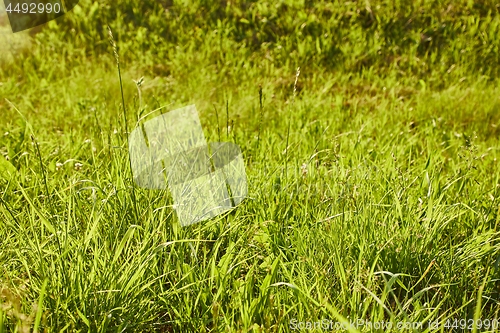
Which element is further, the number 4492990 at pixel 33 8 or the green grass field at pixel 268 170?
the number 4492990 at pixel 33 8

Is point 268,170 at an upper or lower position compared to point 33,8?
lower

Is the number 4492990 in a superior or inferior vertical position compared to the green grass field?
superior

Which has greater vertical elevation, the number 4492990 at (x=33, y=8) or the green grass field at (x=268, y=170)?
the number 4492990 at (x=33, y=8)

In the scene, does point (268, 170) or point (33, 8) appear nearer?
point (268, 170)

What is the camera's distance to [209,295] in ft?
5.81

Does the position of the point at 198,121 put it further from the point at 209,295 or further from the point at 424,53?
the point at 424,53

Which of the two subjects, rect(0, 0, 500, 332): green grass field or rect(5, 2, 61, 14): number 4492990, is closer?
rect(0, 0, 500, 332): green grass field

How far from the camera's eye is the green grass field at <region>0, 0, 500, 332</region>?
5.54 feet

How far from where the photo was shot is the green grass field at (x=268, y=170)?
5.54 ft

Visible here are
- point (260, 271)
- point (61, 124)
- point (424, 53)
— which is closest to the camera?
point (260, 271)

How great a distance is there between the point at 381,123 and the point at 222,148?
1.46 meters

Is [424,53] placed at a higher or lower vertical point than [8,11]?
lower

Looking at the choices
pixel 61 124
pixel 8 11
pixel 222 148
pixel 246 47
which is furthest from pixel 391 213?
pixel 8 11

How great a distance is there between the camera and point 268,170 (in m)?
2.60
